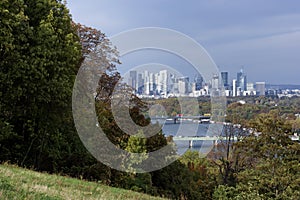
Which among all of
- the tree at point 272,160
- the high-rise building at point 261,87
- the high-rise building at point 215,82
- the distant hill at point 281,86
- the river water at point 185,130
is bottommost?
the tree at point 272,160

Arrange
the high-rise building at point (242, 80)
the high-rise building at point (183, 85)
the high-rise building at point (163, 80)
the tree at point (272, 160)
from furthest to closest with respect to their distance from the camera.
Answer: the high-rise building at point (242, 80)
the tree at point (272, 160)
the high-rise building at point (183, 85)
the high-rise building at point (163, 80)

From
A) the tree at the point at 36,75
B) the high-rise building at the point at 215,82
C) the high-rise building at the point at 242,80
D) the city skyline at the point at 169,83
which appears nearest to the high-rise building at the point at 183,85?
the city skyline at the point at 169,83

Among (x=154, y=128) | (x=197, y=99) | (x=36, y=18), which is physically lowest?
(x=154, y=128)

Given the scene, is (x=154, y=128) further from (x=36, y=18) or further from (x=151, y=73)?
(x=36, y=18)

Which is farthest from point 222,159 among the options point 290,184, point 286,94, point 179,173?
point 286,94

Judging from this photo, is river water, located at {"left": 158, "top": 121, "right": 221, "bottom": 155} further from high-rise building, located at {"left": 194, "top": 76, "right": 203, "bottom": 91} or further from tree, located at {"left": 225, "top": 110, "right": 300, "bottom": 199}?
tree, located at {"left": 225, "top": 110, "right": 300, "bottom": 199}

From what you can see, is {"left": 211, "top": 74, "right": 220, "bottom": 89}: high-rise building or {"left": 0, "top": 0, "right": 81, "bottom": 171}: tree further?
{"left": 211, "top": 74, "right": 220, "bottom": 89}: high-rise building

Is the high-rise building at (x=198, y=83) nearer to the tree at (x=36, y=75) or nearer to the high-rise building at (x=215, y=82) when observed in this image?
the high-rise building at (x=215, y=82)

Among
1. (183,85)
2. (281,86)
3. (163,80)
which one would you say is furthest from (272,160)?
(281,86)

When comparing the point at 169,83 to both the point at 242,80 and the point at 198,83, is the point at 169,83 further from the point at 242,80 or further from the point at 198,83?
the point at 242,80

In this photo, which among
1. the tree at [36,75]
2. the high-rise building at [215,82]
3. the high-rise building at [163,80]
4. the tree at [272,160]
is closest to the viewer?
the tree at [36,75]

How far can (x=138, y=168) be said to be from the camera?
64.0 feet

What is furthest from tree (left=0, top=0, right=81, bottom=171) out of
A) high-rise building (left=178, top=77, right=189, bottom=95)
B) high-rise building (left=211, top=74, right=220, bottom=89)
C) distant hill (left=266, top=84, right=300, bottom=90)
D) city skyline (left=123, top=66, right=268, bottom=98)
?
distant hill (left=266, top=84, right=300, bottom=90)

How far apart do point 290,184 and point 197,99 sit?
8287 mm
